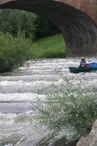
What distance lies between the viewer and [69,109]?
5.73 meters

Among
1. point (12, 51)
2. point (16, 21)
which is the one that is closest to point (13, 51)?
point (12, 51)

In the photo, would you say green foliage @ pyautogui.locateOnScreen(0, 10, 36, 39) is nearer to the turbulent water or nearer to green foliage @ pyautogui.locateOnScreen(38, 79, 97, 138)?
the turbulent water

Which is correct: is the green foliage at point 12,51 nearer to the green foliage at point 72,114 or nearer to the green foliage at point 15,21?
the green foliage at point 72,114

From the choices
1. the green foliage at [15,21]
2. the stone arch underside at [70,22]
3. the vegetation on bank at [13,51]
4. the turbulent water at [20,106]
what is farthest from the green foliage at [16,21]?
the turbulent water at [20,106]

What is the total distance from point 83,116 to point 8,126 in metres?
2.47

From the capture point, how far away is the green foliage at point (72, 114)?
18.4 feet

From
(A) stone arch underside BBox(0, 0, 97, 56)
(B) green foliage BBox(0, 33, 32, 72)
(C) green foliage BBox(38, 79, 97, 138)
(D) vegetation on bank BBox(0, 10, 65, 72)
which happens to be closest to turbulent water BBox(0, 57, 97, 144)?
(C) green foliage BBox(38, 79, 97, 138)

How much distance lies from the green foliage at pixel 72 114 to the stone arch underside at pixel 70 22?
17153 millimetres

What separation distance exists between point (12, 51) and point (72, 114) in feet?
41.4

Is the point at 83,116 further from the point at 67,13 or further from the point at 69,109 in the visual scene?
the point at 67,13

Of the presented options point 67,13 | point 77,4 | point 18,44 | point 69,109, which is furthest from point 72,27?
point 69,109

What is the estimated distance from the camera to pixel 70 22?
2744 cm

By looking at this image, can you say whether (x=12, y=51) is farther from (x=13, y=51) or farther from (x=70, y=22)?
(x=70, y=22)

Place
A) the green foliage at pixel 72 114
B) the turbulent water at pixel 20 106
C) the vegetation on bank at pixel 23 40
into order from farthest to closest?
the vegetation on bank at pixel 23 40, the turbulent water at pixel 20 106, the green foliage at pixel 72 114
